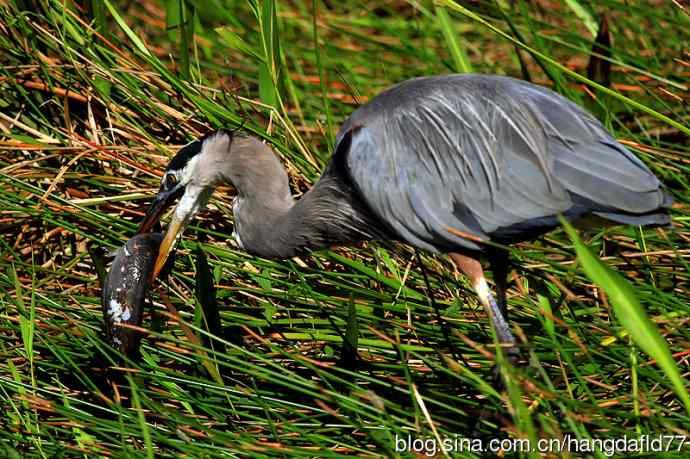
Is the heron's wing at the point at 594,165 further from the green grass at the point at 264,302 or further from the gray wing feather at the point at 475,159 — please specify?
the green grass at the point at 264,302

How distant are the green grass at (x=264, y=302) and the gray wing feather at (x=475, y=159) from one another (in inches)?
6.3

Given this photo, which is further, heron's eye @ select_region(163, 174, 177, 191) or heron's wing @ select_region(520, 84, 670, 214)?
heron's eye @ select_region(163, 174, 177, 191)

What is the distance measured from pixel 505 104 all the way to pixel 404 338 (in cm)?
83

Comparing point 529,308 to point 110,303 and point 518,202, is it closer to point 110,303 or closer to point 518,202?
point 518,202

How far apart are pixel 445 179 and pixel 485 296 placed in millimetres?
376

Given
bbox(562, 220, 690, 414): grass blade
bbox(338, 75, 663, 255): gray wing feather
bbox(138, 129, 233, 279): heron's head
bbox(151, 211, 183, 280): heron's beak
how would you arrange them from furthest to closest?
bbox(138, 129, 233, 279): heron's head → bbox(151, 211, 183, 280): heron's beak → bbox(338, 75, 663, 255): gray wing feather → bbox(562, 220, 690, 414): grass blade

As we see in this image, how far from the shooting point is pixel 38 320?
330cm

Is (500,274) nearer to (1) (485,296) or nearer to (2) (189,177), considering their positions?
(1) (485,296)

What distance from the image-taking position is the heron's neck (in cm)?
338

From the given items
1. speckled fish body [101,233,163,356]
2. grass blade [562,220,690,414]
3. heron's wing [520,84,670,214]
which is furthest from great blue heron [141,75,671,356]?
grass blade [562,220,690,414]

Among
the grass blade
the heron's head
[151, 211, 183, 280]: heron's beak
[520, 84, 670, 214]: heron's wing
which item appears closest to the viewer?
the grass blade

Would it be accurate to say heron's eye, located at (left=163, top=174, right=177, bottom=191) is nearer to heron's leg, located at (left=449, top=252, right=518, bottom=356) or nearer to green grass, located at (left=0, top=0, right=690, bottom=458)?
green grass, located at (left=0, top=0, right=690, bottom=458)

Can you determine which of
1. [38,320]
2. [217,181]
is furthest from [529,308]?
[38,320]

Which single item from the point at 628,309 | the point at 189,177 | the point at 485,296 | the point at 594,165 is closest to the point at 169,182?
the point at 189,177
